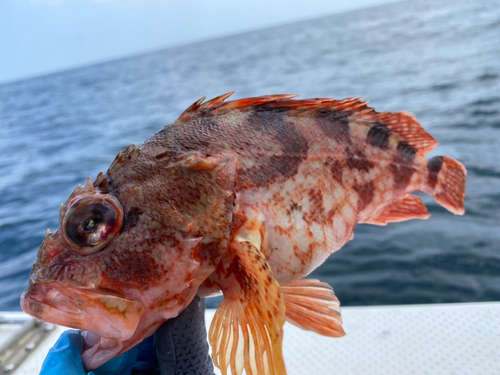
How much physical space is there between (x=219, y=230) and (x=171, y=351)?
58cm

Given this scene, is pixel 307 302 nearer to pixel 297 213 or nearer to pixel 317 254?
pixel 317 254

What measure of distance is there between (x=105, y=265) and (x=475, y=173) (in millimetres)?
6745

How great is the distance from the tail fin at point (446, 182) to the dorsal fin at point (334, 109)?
0.43 feet

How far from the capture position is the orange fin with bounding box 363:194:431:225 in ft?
6.73

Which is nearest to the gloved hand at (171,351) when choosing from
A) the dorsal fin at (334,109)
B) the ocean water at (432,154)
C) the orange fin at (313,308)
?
the orange fin at (313,308)

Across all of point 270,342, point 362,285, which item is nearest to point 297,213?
point 270,342

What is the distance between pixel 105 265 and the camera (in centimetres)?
124

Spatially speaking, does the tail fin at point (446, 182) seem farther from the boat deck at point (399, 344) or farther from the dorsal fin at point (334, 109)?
the boat deck at point (399, 344)

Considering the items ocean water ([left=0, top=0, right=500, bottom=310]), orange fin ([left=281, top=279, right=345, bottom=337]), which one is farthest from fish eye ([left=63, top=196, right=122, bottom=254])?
ocean water ([left=0, top=0, right=500, bottom=310])

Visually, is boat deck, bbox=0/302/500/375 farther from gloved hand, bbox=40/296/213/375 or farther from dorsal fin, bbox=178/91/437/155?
dorsal fin, bbox=178/91/437/155

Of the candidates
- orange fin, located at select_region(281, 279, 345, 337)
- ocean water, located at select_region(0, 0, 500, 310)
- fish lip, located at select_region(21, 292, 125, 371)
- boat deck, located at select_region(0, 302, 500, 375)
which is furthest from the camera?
ocean water, located at select_region(0, 0, 500, 310)

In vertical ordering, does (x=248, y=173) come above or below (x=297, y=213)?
above

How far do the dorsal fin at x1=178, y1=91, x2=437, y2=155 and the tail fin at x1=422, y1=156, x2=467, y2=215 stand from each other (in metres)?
0.13

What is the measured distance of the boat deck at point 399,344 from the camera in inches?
93.3
